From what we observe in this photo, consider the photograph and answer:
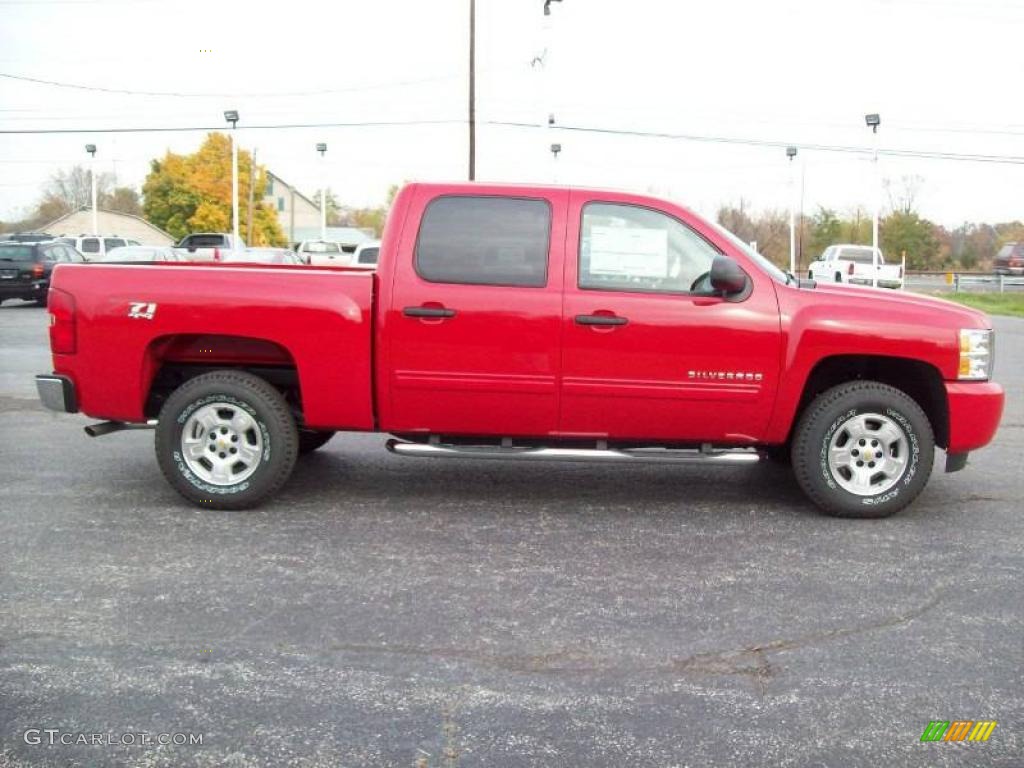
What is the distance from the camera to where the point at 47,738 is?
3.20 metres

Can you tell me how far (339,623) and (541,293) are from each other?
93.9 inches

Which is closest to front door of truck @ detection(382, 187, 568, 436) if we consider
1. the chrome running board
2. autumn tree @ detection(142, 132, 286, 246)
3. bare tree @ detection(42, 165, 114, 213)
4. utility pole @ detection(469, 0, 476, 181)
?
the chrome running board

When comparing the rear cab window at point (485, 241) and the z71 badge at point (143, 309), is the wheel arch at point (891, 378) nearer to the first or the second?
the rear cab window at point (485, 241)

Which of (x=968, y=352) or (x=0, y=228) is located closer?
(x=968, y=352)

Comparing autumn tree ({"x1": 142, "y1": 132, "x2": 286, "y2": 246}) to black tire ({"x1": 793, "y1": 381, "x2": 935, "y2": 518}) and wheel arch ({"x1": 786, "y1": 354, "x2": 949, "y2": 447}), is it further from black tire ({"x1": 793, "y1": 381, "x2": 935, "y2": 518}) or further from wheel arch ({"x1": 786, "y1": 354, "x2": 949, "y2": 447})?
black tire ({"x1": 793, "y1": 381, "x2": 935, "y2": 518})

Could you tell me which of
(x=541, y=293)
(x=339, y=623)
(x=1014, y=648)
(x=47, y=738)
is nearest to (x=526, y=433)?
(x=541, y=293)

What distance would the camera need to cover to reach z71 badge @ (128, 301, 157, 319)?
19.2 ft

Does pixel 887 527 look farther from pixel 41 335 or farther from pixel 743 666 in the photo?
pixel 41 335

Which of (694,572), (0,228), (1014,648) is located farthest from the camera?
(0,228)

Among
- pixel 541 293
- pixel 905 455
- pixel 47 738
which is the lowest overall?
pixel 47 738

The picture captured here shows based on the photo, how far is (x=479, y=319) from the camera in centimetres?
577

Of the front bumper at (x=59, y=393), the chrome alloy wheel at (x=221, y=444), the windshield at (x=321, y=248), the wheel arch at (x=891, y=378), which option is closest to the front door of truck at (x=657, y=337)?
the wheel arch at (x=891, y=378)

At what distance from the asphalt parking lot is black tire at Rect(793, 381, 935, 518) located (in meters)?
0.15

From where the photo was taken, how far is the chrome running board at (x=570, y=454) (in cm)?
588
